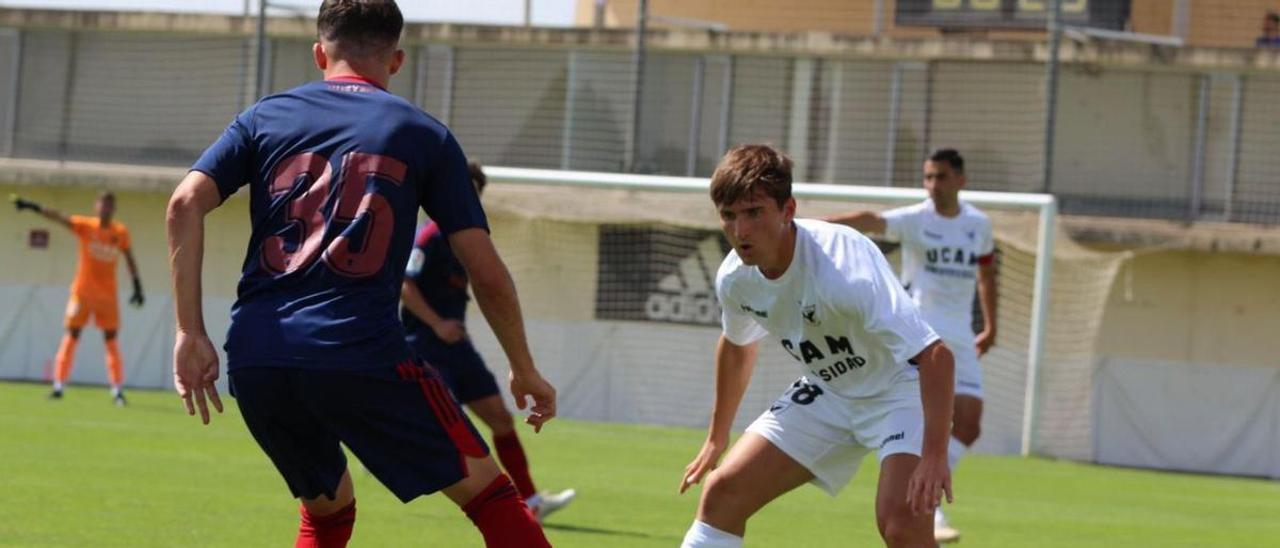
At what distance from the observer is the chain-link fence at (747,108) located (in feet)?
73.4

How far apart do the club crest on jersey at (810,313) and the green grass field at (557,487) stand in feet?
11.6

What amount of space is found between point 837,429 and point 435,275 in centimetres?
493

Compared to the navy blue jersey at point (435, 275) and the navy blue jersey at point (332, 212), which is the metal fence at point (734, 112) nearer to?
the navy blue jersey at point (435, 275)

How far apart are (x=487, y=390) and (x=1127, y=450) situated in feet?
38.8

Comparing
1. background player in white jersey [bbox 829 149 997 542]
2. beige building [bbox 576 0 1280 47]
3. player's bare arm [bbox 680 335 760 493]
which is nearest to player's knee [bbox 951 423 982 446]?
background player in white jersey [bbox 829 149 997 542]

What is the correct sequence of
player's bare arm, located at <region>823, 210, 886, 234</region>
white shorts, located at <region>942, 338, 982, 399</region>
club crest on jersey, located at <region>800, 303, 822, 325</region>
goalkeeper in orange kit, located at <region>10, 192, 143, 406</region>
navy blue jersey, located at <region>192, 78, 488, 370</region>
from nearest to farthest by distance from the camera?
navy blue jersey, located at <region>192, 78, 488, 370</region> → club crest on jersey, located at <region>800, 303, 822, 325</region> → player's bare arm, located at <region>823, 210, 886, 234</region> → white shorts, located at <region>942, 338, 982, 399</region> → goalkeeper in orange kit, located at <region>10, 192, 143, 406</region>

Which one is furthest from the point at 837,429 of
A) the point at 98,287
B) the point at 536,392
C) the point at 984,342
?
the point at 98,287

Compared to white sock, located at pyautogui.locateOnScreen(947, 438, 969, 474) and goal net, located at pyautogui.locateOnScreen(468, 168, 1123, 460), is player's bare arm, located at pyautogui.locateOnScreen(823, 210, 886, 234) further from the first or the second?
goal net, located at pyautogui.locateOnScreen(468, 168, 1123, 460)

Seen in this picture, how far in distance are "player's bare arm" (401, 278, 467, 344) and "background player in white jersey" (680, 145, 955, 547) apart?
4278 millimetres

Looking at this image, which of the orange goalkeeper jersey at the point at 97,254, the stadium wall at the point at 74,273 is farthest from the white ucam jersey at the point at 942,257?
the stadium wall at the point at 74,273

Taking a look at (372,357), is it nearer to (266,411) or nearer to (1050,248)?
(266,411)

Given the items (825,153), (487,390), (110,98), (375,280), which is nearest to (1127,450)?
(825,153)

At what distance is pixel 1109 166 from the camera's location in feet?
75.1

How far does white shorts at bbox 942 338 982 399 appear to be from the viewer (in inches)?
456
